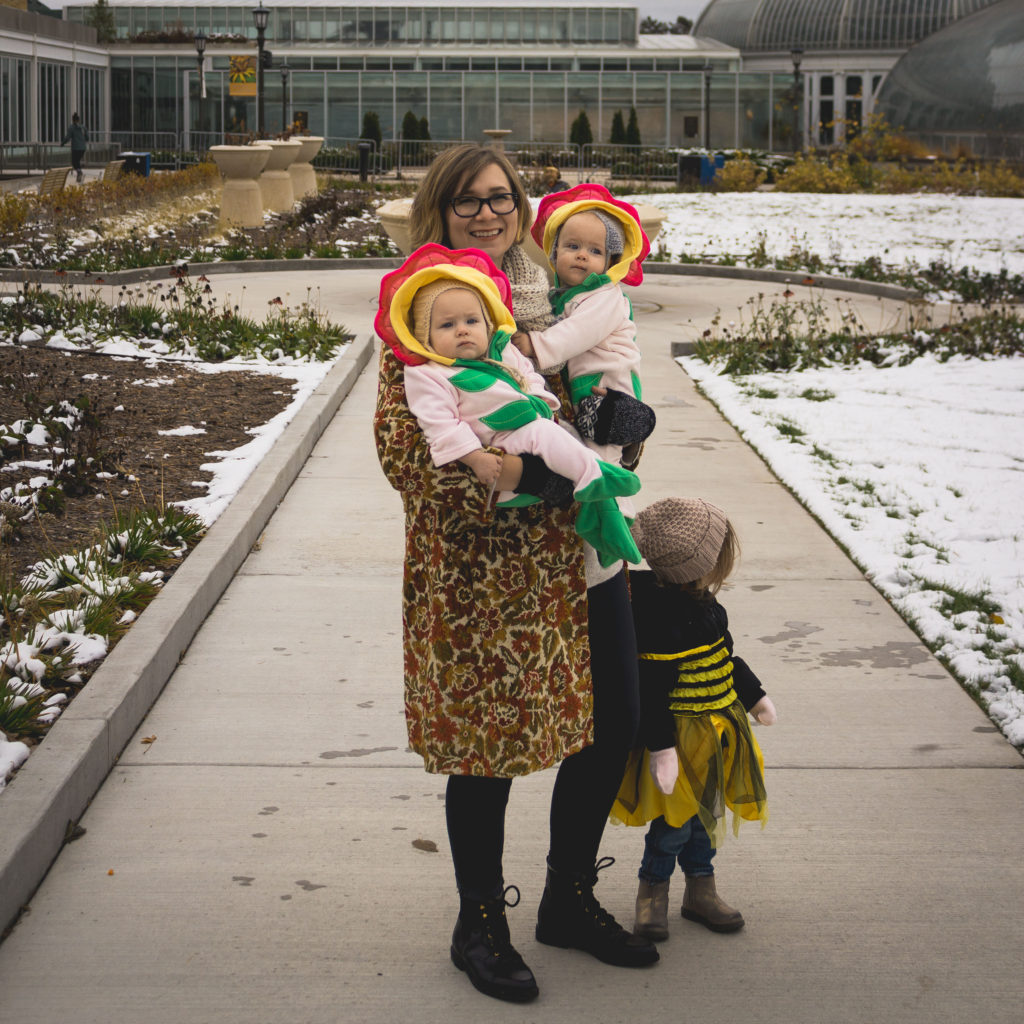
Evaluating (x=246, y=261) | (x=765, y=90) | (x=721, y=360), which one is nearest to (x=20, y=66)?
(x=765, y=90)

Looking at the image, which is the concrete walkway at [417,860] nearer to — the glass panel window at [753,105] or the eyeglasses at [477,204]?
the eyeglasses at [477,204]

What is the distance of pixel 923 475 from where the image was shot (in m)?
7.92

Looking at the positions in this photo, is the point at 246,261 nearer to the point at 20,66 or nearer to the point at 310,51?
the point at 20,66

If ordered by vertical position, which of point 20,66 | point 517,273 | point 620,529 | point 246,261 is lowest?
point 620,529

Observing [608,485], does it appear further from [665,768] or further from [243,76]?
[243,76]

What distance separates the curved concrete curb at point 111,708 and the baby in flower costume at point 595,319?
1.78 m

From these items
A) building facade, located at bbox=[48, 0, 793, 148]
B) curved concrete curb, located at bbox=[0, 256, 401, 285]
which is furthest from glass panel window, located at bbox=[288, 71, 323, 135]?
curved concrete curb, located at bbox=[0, 256, 401, 285]

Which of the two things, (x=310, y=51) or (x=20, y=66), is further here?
(x=310, y=51)

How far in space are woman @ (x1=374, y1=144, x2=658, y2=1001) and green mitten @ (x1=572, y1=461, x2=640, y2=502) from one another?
2.7 inches

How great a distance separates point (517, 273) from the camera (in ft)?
9.86

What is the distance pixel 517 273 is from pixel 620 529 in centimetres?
68

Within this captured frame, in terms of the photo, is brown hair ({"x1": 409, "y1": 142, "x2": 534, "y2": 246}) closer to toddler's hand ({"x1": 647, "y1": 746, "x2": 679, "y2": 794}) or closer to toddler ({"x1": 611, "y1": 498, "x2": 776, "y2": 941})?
toddler ({"x1": 611, "y1": 498, "x2": 776, "y2": 941})

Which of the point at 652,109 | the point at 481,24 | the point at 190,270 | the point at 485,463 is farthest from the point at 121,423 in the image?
the point at 481,24

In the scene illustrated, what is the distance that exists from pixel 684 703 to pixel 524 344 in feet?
3.01
